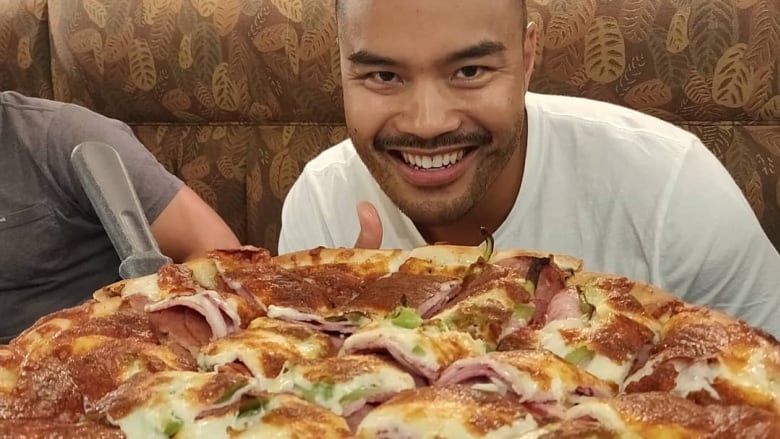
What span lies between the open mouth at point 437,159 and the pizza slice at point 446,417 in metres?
0.62

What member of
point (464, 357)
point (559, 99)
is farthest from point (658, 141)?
point (464, 357)

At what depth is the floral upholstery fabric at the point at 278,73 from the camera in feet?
7.21

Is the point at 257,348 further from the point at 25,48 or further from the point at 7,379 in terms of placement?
the point at 25,48

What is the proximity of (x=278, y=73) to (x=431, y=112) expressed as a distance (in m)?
1.32

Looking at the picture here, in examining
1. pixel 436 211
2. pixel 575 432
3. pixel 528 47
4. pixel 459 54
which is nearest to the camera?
pixel 575 432

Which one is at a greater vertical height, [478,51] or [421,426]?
[478,51]

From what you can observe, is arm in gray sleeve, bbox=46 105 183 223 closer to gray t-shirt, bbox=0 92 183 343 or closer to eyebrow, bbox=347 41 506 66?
gray t-shirt, bbox=0 92 183 343

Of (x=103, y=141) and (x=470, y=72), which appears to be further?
(x=103, y=141)

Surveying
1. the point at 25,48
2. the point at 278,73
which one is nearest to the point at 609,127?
the point at 278,73

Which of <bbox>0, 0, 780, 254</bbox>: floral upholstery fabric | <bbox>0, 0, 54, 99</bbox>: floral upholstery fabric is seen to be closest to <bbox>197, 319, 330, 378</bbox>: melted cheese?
<bbox>0, 0, 780, 254</bbox>: floral upholstery fabric

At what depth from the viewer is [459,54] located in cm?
124

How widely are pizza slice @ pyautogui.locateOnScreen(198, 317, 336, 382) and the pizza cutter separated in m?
0.30

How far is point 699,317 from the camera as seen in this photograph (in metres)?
0.87

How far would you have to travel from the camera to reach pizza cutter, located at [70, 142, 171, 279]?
1175mm
